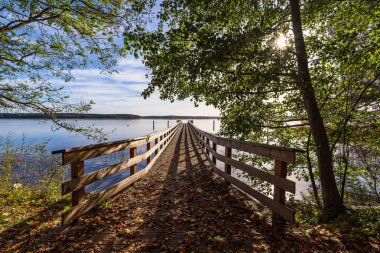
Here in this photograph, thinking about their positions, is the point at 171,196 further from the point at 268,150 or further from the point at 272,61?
the point at 272,61

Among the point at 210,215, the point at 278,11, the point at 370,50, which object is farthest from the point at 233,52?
the point at 210,215

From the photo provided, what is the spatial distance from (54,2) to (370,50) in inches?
357

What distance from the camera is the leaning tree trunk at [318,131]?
6473 millimetres

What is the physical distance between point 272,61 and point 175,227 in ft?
→ 15.9

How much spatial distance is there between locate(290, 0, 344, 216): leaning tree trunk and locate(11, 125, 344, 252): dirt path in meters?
3.05

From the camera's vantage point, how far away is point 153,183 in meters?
7.28

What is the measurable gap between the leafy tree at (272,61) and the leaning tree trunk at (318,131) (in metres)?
0.03

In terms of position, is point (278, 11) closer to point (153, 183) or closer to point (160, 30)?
point (160, 30)

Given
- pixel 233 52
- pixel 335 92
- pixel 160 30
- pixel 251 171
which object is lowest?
pixel 251 171

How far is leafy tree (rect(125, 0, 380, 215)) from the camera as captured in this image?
18.8 ft

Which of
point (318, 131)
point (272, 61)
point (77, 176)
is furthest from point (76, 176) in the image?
point (318, 131)

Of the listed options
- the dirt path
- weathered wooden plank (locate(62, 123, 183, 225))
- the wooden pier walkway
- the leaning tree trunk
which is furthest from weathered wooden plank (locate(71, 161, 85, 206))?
the leaning tree trunk

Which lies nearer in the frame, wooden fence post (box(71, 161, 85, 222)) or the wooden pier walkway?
the wooden pier walkway

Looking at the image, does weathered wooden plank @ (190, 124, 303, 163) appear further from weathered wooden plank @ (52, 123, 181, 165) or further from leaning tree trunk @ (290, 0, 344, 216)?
weathered wooden plank @ (52, 123, 181, 165)
